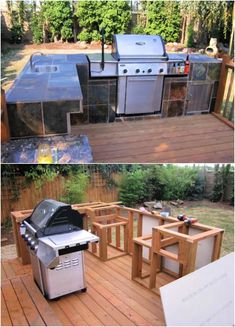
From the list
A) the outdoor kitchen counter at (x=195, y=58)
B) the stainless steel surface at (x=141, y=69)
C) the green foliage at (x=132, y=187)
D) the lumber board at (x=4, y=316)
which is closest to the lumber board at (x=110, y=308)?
the lumber board at (x=4, y=316)

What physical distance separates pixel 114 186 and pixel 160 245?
7.72ft

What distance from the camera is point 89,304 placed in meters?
1.93

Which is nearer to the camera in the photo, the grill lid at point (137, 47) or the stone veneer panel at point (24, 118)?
the stone veneer panel at point (24, 118)

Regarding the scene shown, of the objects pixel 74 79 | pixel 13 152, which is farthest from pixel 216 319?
pixel 74 79

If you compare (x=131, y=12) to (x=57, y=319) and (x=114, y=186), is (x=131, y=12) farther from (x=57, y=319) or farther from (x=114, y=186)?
(x=57, y=319)

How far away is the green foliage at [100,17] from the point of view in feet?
11.2

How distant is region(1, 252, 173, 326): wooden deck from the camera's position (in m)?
1.76

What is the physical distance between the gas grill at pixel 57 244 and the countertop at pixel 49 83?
82cm

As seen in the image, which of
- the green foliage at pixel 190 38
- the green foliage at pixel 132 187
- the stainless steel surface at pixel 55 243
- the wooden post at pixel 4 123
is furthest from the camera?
the green foliage at pixel 132 187

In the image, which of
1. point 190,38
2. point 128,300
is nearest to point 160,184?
point 190,38

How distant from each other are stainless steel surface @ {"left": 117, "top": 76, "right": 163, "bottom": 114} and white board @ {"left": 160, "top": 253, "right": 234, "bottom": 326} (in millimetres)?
2709

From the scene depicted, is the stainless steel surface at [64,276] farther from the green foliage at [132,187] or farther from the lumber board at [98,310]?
the green foliage at [132,187]

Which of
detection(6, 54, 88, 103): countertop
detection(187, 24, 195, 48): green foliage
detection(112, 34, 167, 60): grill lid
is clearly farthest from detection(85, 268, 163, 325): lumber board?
detection(187, 24, 195, 48): green foliage

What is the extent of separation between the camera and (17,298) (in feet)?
6.50
